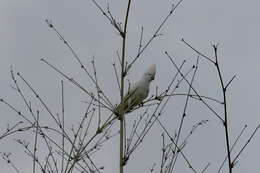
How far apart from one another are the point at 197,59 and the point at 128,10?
0.73 meters

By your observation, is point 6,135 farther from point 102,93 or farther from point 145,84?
point 145,84

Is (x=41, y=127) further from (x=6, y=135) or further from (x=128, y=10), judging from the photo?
(x=128, y=10)

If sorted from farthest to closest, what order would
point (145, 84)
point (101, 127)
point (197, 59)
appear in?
point (145, 84) < point (101, 127) < point (197, 59)

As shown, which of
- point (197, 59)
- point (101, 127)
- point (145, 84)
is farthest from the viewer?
point (145, 84)

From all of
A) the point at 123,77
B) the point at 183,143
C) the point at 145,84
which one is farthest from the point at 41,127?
the point at 145,84

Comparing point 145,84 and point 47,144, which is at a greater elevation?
point 145,84

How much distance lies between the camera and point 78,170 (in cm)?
455

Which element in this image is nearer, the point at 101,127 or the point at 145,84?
the point at 101,127

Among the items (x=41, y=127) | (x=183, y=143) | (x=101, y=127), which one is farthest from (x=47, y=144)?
(x=183, y=143)

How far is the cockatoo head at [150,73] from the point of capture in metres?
8.24

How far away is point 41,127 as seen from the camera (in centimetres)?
458

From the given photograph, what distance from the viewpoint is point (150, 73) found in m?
8.38

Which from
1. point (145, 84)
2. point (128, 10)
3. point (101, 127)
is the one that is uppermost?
point (145, 84)

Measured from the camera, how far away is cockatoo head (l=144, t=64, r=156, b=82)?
8.24m
